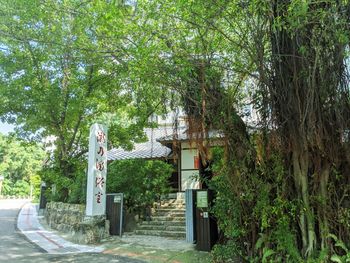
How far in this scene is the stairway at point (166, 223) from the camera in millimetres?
10566

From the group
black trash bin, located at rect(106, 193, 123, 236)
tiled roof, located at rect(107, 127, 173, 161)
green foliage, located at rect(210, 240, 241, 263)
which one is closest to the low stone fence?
black trash bin, located at rect(106, 193, 123, 236)

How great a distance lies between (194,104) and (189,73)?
639 millimetres

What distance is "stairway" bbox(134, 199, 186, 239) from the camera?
34.7 ft

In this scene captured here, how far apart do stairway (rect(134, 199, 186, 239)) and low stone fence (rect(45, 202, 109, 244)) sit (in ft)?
4.75

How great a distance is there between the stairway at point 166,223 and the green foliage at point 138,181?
51 cm

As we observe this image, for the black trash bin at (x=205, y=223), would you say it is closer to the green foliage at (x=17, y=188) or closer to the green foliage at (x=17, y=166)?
the green foliage at (x=17, y=166)

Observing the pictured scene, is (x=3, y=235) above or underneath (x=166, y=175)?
underneath

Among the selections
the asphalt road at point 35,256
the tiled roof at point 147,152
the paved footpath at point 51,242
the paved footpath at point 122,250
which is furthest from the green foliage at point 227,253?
the tiled roof at point 147,152

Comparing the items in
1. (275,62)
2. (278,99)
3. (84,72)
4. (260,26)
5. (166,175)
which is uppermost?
(84,72)

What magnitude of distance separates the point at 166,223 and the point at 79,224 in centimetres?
295

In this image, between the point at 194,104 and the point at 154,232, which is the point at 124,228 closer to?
the point at 154,232

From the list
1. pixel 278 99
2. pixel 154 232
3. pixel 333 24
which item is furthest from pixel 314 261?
pixel 154 232

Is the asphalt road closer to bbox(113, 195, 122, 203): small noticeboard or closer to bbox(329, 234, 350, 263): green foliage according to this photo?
bbox(113, 195, 122, 203): small noticeboard

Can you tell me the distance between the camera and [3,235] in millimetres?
11023
